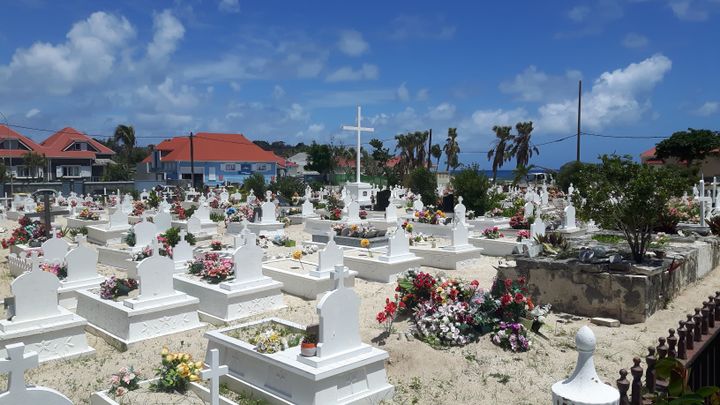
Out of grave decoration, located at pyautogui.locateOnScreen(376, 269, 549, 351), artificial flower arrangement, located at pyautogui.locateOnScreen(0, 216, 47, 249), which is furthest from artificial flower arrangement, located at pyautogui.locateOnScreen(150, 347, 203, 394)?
artificial flower arrangement, located at pyautogui.locateOnScreen(0, 216, 47, 249)

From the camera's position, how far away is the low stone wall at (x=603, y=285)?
8445 mm

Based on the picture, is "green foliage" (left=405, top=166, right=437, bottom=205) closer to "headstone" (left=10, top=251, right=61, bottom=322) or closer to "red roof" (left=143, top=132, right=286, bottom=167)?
"headstone" (left=10, top=251, right=61, bottom=322)

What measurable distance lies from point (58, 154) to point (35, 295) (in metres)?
56.6

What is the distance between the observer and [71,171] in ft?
193

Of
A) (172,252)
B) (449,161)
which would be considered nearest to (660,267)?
(172,252)

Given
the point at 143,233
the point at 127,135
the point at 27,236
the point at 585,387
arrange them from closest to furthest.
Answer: the point at 585,387 → the point at 143,233 → the point at 27,236 → the point at 127,135

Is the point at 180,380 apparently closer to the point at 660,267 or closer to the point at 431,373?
the point at 431,373

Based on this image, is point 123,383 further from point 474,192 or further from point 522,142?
point 522,142

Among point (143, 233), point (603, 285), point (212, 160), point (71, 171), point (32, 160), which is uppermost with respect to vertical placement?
point (212, 160)

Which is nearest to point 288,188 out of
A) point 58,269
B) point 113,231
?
point 113,231

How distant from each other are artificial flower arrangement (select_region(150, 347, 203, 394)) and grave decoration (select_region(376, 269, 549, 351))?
267 cm

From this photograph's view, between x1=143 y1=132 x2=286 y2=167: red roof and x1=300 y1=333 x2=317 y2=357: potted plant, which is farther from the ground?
x1=143 y1=132 x2=286 y2=167: red roof

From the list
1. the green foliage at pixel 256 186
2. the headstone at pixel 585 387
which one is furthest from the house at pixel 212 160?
the headstone at pixel 585 387

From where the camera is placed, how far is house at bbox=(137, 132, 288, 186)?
58250mm
